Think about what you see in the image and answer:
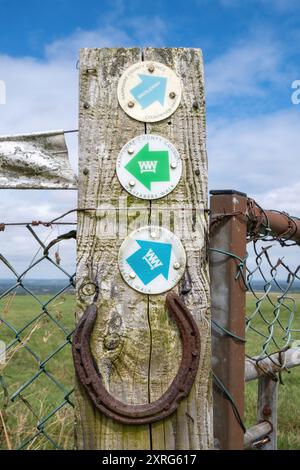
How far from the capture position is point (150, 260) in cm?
144

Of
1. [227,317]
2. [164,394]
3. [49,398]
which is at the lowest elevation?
[49,398]

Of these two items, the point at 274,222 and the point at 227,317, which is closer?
the point at 227,317

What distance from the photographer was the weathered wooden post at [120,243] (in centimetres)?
143

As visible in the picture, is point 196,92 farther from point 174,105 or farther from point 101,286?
point 101,286

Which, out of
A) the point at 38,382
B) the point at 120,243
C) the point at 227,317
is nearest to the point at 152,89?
the point at 120,243

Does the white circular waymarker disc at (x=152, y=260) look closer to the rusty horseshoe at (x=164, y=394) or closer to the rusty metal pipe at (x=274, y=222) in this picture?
the rusty horseshoe at (x=164, y=394)

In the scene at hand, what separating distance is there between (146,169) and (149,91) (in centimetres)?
22

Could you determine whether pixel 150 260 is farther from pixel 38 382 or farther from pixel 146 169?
pixel 38 382

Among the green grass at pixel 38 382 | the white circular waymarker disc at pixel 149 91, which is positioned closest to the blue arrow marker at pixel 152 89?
the white circular waymarker disc at pixel 149 91

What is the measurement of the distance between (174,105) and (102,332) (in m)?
0.64

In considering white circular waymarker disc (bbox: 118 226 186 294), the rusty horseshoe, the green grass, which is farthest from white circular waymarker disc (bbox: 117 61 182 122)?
the green grass

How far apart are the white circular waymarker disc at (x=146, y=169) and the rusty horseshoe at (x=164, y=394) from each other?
0.95ft
